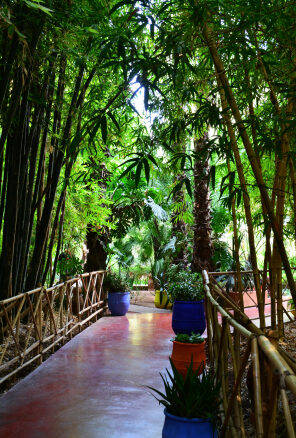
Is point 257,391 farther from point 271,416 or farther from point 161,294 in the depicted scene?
point 161,294

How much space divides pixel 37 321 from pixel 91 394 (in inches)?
47.9

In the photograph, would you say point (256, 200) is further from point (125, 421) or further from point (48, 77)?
point (125, 421)

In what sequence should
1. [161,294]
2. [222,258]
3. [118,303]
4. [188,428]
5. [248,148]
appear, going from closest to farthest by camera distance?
[188,428] < [248,148] < [118,303] < [222,258] < [161,294]

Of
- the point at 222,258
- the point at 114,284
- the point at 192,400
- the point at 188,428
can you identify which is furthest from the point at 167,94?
the point at 222,258

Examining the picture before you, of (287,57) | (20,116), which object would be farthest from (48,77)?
(287,57)

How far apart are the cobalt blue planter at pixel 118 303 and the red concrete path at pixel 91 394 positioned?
2.14 m

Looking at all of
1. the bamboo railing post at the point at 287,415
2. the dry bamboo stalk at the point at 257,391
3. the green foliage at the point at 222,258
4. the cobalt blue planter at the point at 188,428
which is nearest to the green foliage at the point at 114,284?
the green foliage at the point at 222,258

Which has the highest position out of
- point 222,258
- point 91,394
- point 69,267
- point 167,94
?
point 167,94

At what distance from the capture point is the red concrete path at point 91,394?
8.87 ft

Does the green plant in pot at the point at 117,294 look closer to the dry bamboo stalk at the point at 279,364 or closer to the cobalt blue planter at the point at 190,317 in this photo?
the cobalt blue planter at the point at 190,317

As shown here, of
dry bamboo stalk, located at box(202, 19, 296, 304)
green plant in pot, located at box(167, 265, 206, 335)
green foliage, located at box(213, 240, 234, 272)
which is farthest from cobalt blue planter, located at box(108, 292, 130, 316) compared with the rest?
dry bamboo stalk, located at box(202, 19, 296, 304)

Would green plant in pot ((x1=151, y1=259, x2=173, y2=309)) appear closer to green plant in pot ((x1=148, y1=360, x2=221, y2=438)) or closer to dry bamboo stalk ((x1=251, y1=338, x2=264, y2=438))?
green plant in pot ((x1=148, y1=360, x2=221, y2=438))

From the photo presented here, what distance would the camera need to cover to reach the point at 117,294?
7.59 m

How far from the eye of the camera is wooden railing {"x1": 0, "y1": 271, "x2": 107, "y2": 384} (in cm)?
367
